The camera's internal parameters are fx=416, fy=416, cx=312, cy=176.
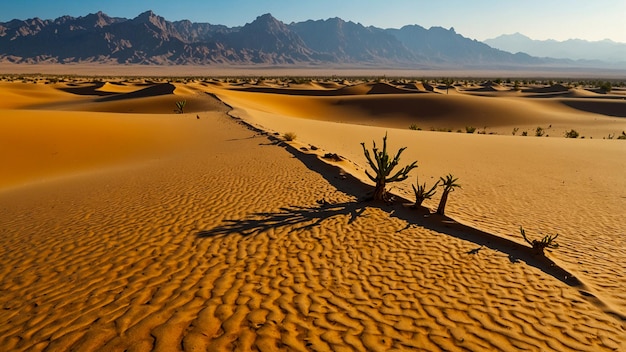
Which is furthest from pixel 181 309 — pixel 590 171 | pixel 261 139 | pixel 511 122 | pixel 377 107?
pixel 377 107

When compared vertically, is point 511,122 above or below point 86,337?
below

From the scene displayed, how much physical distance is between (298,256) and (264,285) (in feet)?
3.24

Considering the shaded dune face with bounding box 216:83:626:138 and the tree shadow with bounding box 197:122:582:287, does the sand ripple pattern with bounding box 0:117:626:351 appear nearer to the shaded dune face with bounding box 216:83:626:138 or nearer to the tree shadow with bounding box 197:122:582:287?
the tree shadow with bounding box 197:122:582:287

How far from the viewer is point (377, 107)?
133 ft

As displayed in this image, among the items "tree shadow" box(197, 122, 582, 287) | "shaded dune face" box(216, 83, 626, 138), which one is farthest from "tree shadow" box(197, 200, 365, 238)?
"shaded dune face" box(216, 83, 626, 138)

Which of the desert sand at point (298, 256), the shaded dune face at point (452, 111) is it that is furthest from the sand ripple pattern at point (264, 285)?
the shaded dune face at point (452, 111)

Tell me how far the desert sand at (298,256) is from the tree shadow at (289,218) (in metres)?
0.05

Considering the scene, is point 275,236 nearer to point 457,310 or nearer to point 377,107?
point 457,310

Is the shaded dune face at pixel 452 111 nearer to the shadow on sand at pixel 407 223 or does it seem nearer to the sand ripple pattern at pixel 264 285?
the shadow on sand at pixel 407 223

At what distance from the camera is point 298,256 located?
632 centimetres

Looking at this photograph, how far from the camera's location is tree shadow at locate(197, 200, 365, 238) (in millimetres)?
7301

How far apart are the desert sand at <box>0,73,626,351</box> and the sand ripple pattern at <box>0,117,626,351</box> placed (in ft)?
0.09

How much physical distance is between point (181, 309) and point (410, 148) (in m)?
14.4

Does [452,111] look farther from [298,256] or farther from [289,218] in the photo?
[298,256]
